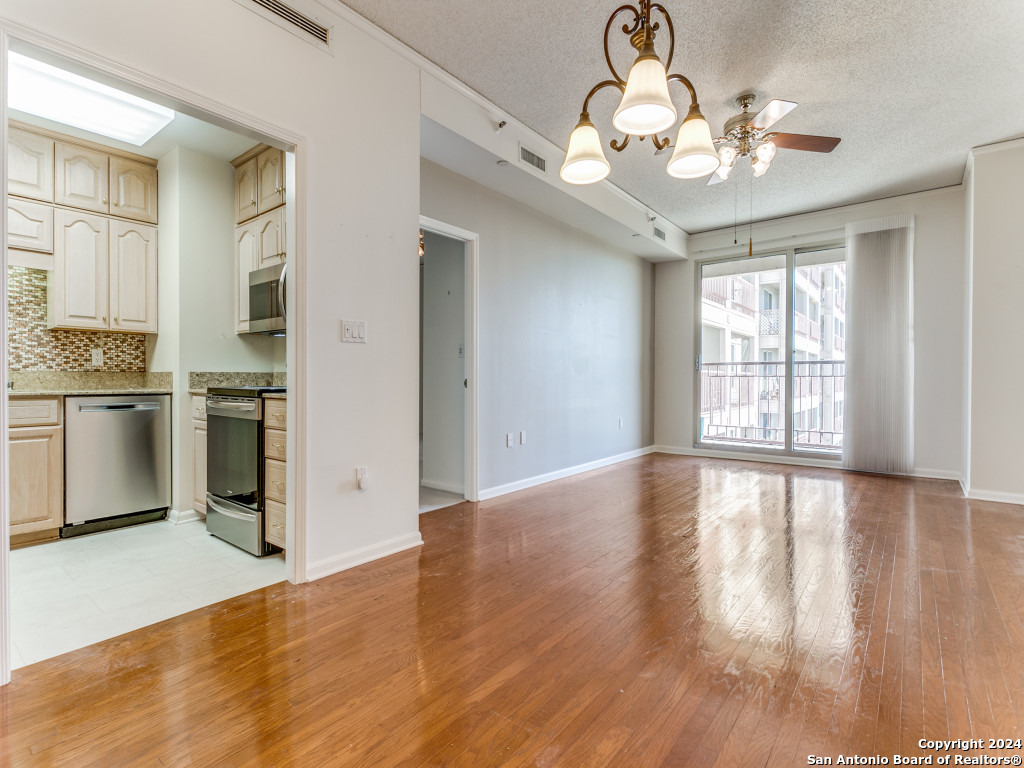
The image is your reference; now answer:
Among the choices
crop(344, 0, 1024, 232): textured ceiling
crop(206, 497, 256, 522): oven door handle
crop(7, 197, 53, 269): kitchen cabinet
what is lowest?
crop(206, 497, 256, 522): oven door handle

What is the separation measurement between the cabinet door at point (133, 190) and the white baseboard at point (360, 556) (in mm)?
2968

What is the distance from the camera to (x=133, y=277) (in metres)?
3.57

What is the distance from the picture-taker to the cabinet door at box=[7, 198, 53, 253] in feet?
10.3

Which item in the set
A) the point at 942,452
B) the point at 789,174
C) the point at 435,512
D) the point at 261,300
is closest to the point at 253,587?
the point at 435,512

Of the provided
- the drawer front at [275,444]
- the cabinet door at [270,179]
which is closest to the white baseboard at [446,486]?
the drawer front at [275,444]

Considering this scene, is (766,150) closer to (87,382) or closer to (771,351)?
(771,351)

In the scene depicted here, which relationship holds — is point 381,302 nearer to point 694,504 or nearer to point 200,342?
point 200,342

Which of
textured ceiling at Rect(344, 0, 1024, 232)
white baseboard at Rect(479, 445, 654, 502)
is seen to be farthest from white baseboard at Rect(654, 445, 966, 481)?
textured ceiling at Rect(344, 0, 1024, 232)

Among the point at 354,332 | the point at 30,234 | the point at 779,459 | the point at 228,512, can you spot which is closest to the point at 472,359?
the point at 354,332

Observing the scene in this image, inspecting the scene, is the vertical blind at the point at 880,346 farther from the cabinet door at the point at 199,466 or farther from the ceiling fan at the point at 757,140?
the cabinet door at the point at 199,466

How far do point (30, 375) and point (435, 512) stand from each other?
2.86 m

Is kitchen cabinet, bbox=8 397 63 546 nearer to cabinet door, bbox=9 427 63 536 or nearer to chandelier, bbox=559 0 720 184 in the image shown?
cabinet door, bbox=9 427 63 536

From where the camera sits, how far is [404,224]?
9.38 ft

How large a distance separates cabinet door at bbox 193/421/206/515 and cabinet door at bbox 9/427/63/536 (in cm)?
70
